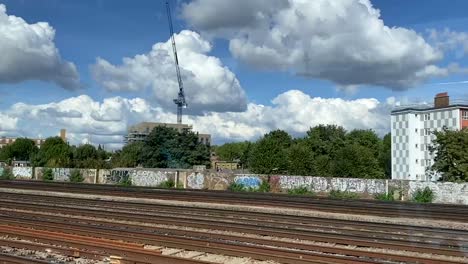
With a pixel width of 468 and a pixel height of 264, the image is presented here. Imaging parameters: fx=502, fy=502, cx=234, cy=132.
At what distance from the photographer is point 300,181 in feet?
128

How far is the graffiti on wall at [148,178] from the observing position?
4581cm

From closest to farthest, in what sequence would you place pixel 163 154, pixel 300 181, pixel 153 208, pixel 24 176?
1. pixel 153 208
2. pixel 300 181
3. pixel 24 176
4. pixel 163 154

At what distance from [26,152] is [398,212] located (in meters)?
148

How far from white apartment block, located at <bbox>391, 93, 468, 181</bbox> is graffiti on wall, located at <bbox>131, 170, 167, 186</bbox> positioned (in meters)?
51.5

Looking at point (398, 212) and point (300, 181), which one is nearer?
point (398, 212)

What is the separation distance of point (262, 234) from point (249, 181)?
996 inches

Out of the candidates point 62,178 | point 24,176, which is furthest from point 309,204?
point 24,176

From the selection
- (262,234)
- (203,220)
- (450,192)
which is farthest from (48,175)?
(262,234)

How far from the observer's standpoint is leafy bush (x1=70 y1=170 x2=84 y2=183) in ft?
169

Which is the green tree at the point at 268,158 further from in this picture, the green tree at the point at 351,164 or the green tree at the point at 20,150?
the green tree at the point at 20,150

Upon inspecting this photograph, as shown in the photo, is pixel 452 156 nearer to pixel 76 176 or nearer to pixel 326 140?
pixel 76 176

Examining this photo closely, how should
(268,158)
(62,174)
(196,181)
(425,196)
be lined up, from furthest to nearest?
1. (268,158)
2. (62,174)
3. (196,181)
4. (425,196)

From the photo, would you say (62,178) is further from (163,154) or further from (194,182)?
(163,154)

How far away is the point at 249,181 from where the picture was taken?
134 feet
